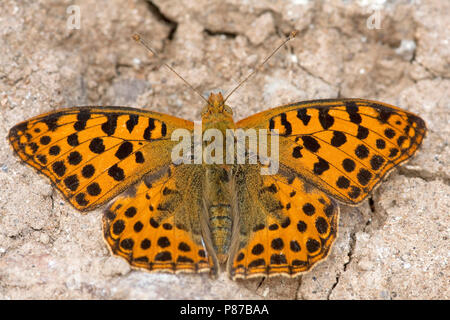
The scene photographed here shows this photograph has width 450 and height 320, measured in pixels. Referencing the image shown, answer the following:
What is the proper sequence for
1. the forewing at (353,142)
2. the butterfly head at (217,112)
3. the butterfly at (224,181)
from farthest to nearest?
1. the butterfly head at (217,112)
2. the forewing at (353,142)
3. the butterfly at (224,181)

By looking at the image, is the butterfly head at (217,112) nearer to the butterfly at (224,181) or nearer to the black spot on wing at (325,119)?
the butterfly at (224,181)

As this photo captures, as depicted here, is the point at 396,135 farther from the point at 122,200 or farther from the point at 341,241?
the point at 122,200

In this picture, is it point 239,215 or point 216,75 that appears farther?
point 216,75

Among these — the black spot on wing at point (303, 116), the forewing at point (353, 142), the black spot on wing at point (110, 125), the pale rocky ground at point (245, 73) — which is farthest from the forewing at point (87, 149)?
the forewing at point (353, 142)

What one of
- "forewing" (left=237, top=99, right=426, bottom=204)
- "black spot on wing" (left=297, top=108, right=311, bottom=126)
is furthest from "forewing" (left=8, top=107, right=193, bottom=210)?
"forewing" (left=237, top=99, right=426, bottom=204)

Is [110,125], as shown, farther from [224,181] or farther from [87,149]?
[224,181]
